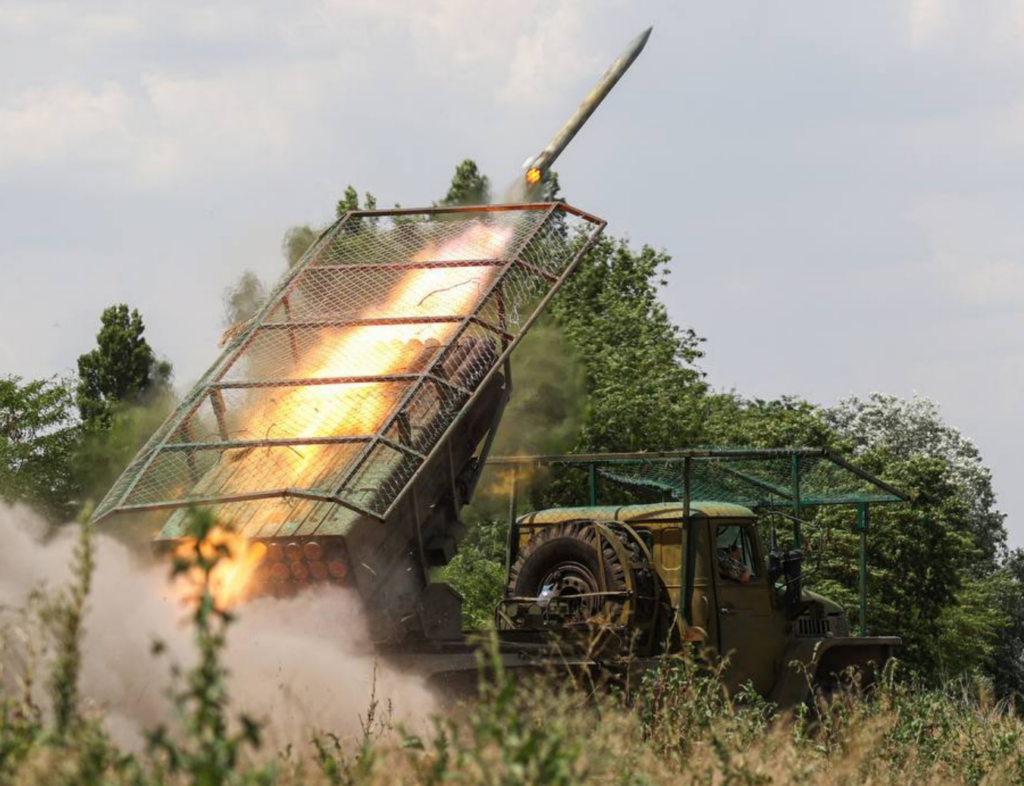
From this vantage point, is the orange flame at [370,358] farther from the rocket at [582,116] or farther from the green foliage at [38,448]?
the green foliage at [38,448]

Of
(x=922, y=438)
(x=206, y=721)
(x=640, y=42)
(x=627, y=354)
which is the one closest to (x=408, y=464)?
(x=206, y=721)

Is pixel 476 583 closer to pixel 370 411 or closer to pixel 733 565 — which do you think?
pixel 733 565

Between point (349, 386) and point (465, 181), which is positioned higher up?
point (465, 181)

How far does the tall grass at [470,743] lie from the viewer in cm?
544

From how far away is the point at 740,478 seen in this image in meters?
18.1

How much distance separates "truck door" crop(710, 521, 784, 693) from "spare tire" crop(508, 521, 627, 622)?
46.9 inches

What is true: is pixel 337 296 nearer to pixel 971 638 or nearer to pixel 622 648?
pixel 622 648

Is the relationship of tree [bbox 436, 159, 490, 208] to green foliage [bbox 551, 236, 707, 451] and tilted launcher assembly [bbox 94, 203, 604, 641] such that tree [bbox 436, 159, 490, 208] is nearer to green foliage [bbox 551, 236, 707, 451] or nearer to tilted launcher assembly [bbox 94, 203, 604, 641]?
green foliage [bbox 551, 236, 707, 451]

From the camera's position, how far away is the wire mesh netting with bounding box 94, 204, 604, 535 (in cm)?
1234

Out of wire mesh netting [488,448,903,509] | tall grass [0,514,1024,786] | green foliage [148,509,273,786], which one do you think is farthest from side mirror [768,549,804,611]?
green foliage [148,509,273,786]

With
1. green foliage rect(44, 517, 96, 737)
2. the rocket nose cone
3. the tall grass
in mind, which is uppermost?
the rocket nose cone

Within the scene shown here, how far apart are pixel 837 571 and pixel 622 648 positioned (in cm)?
2507

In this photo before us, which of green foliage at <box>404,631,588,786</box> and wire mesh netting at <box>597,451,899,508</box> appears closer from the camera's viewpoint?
green foliage at <box>404,631,588,786</box>

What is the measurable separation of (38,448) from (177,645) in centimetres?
2460
